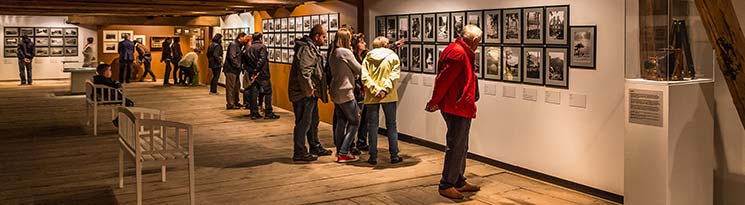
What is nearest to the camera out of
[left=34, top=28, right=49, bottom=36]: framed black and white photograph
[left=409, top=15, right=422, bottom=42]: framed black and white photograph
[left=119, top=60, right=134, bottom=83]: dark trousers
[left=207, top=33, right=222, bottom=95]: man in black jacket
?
[left=409, top=15, right=422, bottom=42]: framed black and white photograph

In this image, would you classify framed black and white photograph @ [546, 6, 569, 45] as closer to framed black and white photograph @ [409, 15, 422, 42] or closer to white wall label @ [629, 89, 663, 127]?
white wall label @ [629, 89, 663, 127]

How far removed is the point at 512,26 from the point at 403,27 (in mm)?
2142

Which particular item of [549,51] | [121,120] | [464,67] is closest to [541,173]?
[549,51]

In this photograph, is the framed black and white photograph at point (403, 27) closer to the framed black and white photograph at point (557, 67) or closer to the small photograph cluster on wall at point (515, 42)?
the small photograph cluster on wall at point (515, 42)

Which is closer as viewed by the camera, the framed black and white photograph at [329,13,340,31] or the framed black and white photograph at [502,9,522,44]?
the framed black and white photograph at [502,9,522,44]

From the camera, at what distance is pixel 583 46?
5.86m

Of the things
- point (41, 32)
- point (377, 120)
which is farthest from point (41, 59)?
point (377, 120)

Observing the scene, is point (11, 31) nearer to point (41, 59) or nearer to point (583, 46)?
point (41, 59)

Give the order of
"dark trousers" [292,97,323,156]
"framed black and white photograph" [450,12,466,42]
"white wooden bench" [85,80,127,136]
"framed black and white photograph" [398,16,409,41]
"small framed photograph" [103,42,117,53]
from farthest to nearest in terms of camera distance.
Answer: "small framed photograph" [103,42,117,53], "white wooden bench" [85,80,127,136], "framed black and white photograph" [398,16,409,41], "framed black and white photograph" [450,12,466,42], "dark trousers" [292,97,323,156]

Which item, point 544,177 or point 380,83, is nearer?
point 544,177

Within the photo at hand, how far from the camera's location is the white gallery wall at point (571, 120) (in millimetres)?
5594

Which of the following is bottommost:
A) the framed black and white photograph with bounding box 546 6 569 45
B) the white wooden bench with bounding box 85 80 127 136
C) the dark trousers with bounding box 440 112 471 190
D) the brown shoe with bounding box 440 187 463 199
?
the brown shoe with bounding box 440 187 463 199

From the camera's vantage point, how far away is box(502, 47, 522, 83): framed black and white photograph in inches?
264

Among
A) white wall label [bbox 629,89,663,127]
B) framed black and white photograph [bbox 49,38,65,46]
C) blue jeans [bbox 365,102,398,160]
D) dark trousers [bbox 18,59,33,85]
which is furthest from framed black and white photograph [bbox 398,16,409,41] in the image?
framed black and white photograph [bbox 49,38,65,46]
